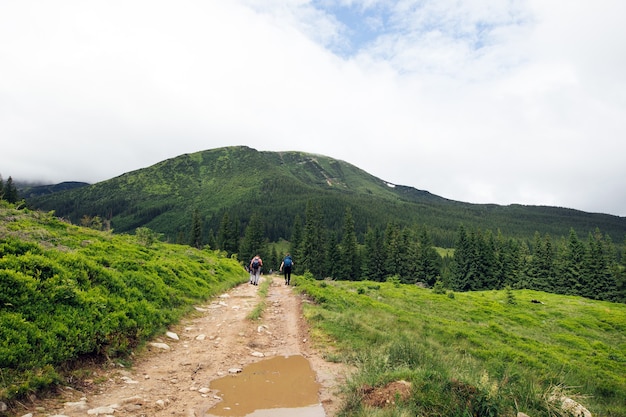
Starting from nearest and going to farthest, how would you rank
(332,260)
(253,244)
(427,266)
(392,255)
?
(392,255) → (427,266) → (332,260) → (253,244)

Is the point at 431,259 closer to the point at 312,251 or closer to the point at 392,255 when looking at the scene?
the point at 392,255

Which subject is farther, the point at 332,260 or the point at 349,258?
the point at 332,260

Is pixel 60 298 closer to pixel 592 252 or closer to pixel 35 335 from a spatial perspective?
pixel 35 335

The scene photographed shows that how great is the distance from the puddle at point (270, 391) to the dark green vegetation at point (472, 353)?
1028 millimetres

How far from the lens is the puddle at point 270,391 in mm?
6699

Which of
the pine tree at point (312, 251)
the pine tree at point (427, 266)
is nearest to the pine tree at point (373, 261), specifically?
the pine tree at point (427, 266)

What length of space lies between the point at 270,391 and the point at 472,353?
12296 millimetres

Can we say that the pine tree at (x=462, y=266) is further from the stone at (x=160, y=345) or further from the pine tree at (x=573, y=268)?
the stone at (x=160, y=345)

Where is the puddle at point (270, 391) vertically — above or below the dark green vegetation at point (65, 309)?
below

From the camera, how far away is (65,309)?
27.6 ft

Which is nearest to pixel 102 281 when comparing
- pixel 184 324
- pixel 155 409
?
pixel 184 324

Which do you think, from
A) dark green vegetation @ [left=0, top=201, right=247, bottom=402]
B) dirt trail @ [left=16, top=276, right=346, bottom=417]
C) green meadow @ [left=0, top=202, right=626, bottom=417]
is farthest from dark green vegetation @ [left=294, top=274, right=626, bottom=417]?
dark green vegetation @ [left=0, top=201, right=247, bottom=402]

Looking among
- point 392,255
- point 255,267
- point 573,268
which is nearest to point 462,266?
point 392,255

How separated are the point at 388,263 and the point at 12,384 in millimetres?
83419
